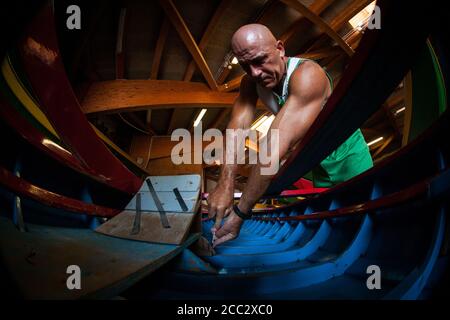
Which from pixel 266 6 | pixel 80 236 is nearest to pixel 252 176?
pixel 80 236

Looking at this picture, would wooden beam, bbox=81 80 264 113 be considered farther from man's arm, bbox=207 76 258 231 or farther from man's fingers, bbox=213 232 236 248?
man's fingers, bbox=213 232 236 248

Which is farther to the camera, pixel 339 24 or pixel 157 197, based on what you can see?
pixel 339 24

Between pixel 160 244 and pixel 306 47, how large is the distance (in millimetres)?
5370

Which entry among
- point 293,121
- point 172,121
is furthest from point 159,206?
point 172,121

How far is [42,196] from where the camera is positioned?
108 cm

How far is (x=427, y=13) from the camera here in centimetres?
48

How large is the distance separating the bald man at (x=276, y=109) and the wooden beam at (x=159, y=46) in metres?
3.22

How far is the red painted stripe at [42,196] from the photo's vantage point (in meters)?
0.90

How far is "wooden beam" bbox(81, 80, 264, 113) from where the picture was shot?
4676 millimetres

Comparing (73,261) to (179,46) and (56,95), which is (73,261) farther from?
(179,46)

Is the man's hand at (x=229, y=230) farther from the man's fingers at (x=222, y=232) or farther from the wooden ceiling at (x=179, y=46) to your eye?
the wooden ceiling at (x=179, y=46)

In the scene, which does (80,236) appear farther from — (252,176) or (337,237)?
(337,237)

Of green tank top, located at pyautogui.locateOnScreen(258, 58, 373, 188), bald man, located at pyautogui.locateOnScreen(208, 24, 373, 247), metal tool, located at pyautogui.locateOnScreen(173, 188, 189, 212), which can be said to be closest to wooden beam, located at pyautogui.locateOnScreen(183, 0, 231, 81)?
bald man, located at pyautogui.locateOnScreen(208, 24, 373, 247)
